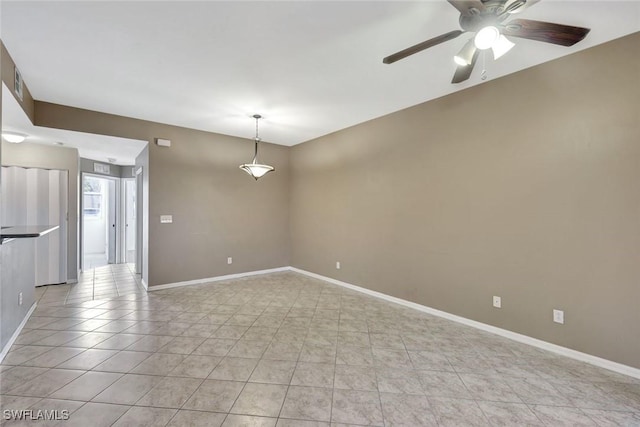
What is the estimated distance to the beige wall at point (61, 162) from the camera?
4582 millimetres

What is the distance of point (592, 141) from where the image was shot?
2.46 meters

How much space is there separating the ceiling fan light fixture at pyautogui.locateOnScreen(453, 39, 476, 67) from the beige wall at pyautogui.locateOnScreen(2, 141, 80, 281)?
242 inches

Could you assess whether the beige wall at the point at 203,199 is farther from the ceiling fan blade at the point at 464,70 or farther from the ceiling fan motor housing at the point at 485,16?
the ceiling fan motor housing at the point at 485,16

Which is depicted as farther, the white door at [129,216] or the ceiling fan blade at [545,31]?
the white door at [129,216]

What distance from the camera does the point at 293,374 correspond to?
7.49 ft

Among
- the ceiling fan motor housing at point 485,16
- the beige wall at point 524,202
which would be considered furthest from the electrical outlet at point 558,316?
the ceiling fan motor housing at point 485,16

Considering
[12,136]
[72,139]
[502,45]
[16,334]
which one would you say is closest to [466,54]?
[502,45]

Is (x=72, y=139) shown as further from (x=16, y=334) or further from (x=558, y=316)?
(x=558, y=316)

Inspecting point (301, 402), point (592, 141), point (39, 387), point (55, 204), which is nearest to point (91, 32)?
point (39, 387)

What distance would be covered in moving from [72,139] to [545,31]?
231 inches

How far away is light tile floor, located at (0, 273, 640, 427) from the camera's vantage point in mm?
1840

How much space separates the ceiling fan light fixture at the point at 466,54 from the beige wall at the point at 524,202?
1.28 m

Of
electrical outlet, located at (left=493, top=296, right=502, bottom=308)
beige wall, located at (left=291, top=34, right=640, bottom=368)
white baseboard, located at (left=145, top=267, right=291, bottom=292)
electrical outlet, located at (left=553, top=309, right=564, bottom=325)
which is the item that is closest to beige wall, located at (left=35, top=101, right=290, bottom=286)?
white baseboard, located at (left=145, top=267, right=291, bottom=292)

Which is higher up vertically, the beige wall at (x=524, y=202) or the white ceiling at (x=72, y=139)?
the white ceiling at (x=72, y=139)
